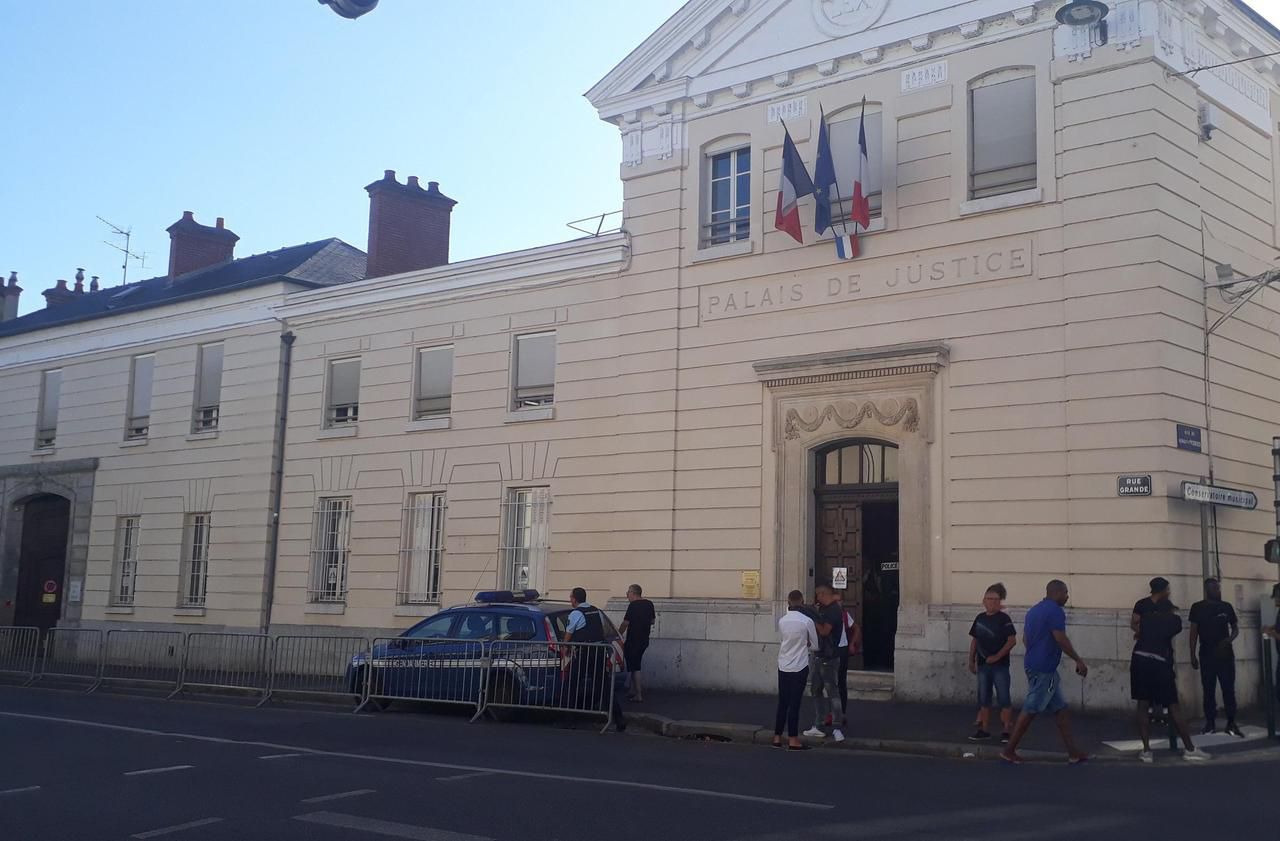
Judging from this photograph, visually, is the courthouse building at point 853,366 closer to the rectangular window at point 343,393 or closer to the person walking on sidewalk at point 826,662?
the rectangular window at point 343,393

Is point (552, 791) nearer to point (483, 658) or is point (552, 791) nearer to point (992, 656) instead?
point (992, 656)

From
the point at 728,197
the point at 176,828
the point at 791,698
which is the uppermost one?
the point at 728,197

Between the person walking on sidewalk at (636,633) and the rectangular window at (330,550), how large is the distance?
861cm

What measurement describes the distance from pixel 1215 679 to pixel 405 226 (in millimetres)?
18506

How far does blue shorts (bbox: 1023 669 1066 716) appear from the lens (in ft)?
40.7

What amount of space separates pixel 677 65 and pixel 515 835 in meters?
14.7

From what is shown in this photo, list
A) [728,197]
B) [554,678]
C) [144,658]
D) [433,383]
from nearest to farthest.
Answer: [554,678], [728,197], [144,658], [433,383]

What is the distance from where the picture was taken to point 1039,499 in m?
16.2

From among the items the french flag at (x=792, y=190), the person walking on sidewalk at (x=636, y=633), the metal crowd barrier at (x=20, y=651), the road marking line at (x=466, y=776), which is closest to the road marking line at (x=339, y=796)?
the road marking line at (x=466, y=776)

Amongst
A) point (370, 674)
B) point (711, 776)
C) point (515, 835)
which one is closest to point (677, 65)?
point (370, 674)

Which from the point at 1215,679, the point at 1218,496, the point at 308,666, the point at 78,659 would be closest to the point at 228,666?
the point at 308,666

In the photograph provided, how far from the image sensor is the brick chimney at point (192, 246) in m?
32.8

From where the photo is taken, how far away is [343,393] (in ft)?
83.8

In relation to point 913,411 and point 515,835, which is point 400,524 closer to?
point 913,411
